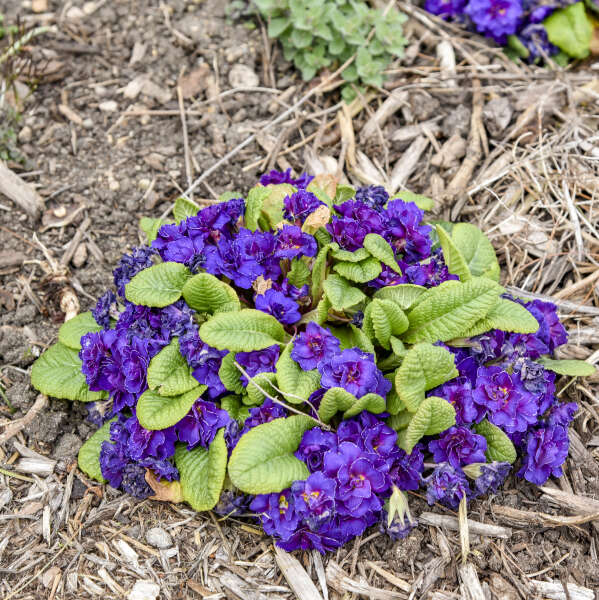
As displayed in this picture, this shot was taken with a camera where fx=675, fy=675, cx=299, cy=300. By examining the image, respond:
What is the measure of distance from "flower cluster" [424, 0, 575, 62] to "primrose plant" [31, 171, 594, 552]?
200 cm

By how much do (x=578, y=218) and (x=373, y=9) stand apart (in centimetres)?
188

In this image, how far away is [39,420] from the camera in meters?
3.02

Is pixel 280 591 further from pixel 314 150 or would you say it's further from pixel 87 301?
pixel 314 150

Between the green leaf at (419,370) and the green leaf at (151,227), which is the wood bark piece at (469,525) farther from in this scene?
the green leaf at (151,227)

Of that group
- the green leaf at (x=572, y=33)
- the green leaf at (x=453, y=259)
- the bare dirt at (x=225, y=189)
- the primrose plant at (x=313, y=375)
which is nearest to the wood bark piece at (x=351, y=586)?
the bare dirt at (x=225, y=189)

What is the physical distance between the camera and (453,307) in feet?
8.93

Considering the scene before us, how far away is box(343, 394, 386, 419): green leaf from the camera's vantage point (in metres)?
2.51

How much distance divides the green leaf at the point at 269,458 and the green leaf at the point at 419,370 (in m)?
0.39

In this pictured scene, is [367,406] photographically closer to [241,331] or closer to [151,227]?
[241,331]

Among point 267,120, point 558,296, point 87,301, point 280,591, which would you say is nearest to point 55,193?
point 87,301

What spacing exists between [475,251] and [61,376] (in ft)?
6.61

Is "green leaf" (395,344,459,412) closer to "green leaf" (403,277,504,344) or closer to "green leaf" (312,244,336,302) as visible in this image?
"green leaf" (403,277,504,344)

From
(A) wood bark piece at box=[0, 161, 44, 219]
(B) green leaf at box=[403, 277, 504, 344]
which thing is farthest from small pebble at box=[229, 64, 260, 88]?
(B) green leaf at box=[403, 277, 504, 344]

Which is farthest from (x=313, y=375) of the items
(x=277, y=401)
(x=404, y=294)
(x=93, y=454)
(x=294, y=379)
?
(x=93, y=454)
